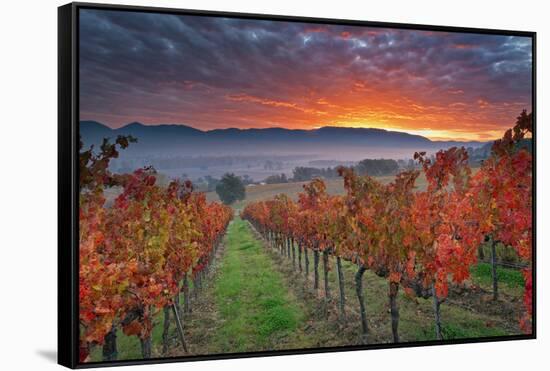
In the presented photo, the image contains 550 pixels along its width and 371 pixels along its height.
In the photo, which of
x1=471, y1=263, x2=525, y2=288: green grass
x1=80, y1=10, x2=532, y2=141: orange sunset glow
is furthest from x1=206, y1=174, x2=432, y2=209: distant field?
x1=471, y1=263, x2=525, y2=288: green grass

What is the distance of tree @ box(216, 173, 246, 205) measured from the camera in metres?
6.73

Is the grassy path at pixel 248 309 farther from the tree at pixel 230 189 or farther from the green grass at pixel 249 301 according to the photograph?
the tree at pixel 230 189

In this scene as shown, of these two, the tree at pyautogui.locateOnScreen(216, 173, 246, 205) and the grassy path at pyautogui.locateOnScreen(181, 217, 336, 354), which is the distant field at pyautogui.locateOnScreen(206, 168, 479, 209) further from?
the grassy path at pyautogui.locateOnScreen(181, 217, 336, 354)

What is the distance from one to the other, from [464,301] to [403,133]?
196cm

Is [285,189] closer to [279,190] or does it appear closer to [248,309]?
[279,190]

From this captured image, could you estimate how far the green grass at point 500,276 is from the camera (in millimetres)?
7633

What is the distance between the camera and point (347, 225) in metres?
7.43

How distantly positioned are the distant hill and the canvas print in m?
0.01

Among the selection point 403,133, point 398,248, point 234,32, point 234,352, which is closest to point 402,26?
point 403,133

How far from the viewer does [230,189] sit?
6762 millimetres

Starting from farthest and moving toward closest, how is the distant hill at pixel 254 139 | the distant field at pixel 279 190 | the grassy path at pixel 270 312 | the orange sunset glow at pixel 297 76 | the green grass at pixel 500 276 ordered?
the green grass at pixel 500 276 < the distant field at pixel 279 190 < the grassy path at pixel 270 312 < the distant hill at pixel 254 139 < the orange sunset glow at pixel 297 76

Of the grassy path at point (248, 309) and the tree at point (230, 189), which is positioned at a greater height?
the tree at point (230, 189)

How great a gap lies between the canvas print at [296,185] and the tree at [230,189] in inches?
0.6

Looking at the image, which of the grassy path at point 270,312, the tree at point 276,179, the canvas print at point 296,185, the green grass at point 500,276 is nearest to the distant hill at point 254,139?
the canvas print at point 296,185
